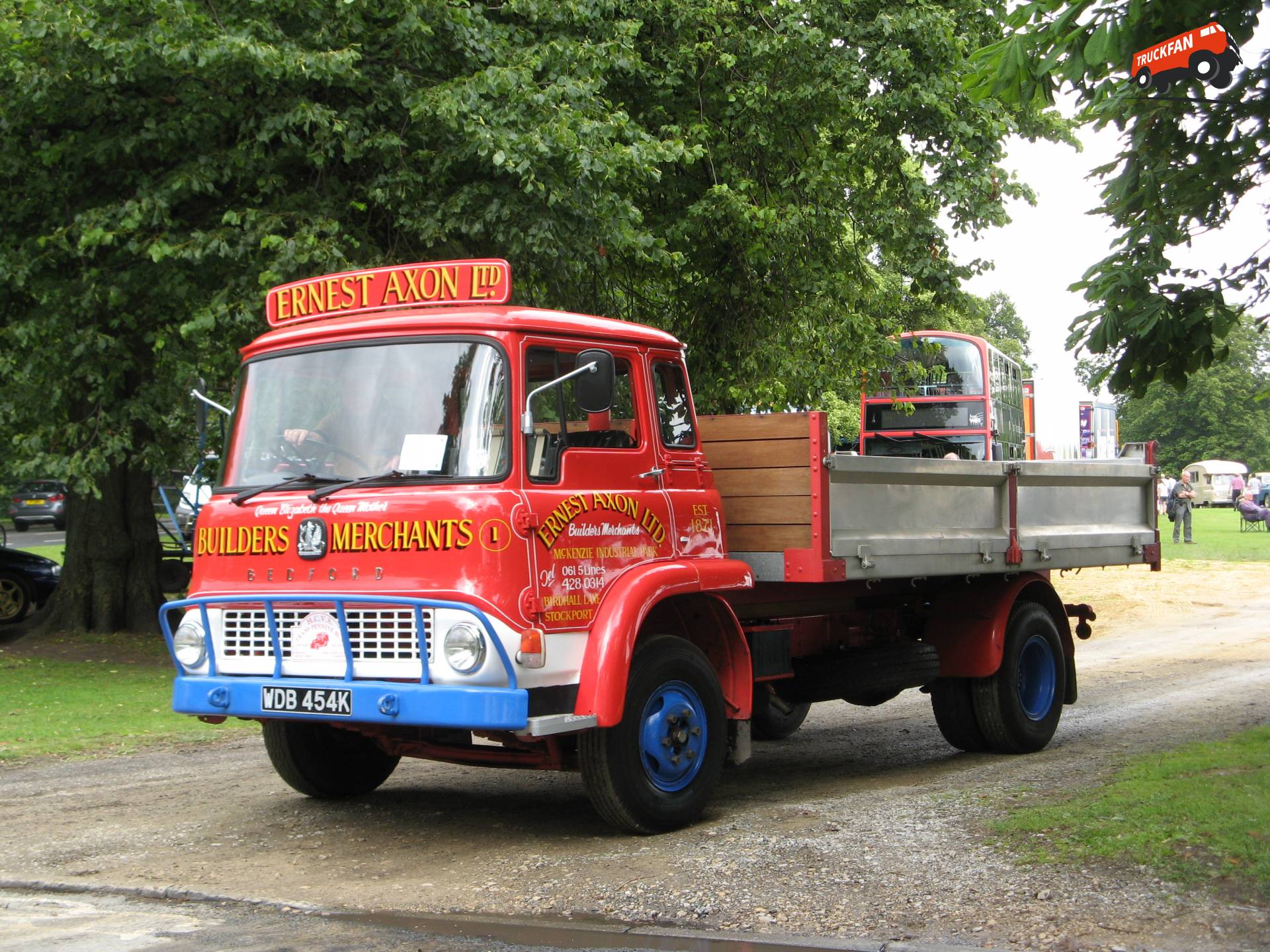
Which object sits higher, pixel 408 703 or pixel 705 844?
pixel 408 703

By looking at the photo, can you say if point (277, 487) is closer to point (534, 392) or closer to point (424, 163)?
point (534, 392)

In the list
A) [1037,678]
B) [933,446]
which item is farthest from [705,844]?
[933,446]

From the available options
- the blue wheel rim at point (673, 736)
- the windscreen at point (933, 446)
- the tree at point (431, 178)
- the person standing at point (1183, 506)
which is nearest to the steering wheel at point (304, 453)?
the blue wheel rim at point (673, 736)

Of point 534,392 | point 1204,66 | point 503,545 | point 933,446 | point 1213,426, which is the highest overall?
point 1213,426

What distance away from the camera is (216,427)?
12.4 meters

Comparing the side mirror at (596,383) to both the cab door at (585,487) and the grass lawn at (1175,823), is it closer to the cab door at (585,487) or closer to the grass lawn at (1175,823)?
the cab door at (585,487)

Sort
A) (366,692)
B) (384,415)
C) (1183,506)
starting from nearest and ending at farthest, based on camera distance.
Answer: (366,692), (384,415), (1183,506)

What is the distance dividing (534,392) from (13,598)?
14265 millimetres

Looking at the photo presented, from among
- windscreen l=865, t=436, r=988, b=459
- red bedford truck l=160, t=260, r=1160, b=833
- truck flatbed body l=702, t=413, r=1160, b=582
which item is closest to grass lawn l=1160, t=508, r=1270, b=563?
windscreen l=865, t=436, r=988, b=459

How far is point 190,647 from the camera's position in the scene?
7.18m

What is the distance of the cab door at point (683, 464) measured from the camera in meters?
7.59

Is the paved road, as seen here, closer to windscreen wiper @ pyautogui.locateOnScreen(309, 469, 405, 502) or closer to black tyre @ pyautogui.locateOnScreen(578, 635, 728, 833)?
black tyre @ pyautogui.locateOnScreen(578, 635, 728, 833)

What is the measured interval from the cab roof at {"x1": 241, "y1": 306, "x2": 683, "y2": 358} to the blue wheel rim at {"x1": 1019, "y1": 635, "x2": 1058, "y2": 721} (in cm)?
408

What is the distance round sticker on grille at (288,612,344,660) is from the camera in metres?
6.68
